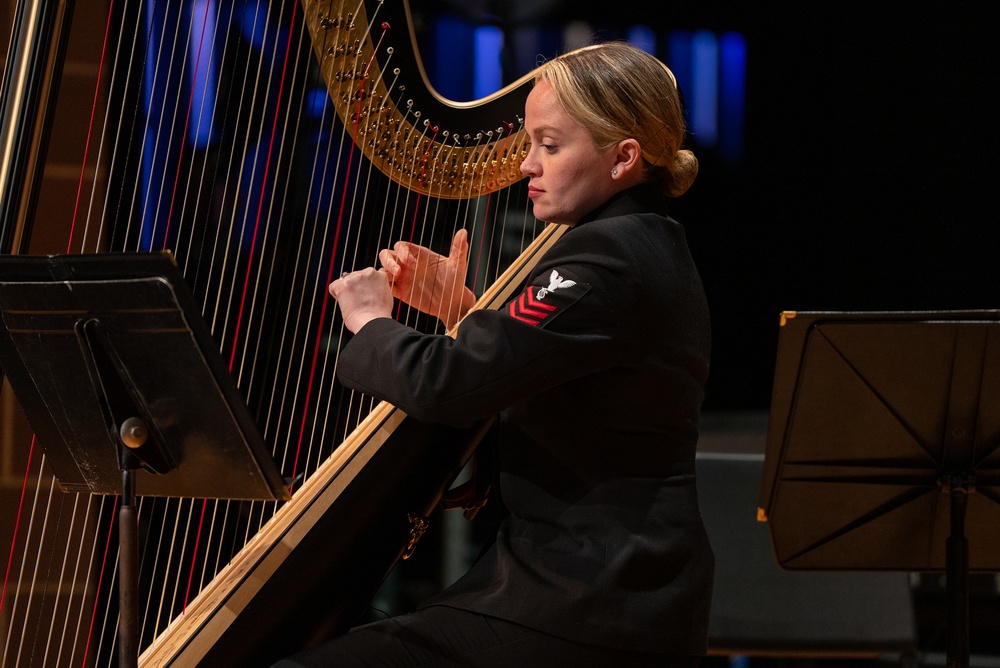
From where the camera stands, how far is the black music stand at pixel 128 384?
4.05ft

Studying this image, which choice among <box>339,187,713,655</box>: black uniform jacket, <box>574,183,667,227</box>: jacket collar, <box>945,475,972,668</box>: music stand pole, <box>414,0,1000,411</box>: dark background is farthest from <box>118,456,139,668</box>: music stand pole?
<box>414,0,1000,411</box>: dark background

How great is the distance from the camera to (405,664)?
1461mm

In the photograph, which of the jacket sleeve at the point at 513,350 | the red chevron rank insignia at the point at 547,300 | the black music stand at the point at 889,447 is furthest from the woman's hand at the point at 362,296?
the black music stand at the point at 889,447

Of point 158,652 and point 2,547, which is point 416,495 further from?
point 2,547

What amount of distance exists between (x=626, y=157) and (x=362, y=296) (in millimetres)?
442

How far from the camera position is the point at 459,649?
1.47 metres

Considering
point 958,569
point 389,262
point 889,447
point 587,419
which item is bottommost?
point 958,569

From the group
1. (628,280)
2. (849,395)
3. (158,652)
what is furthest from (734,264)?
(158,652)

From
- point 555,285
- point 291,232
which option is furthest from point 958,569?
point 291,232

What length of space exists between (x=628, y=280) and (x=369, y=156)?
23.0 inches

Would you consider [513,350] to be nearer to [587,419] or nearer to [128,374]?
[587,419]

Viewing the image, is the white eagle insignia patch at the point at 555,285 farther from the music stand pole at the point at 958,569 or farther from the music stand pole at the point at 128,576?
the music stand pole at the point at 958,569

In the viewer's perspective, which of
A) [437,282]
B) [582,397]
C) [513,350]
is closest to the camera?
[513,350]

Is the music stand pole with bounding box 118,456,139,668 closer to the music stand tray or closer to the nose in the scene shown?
the music stand tray
